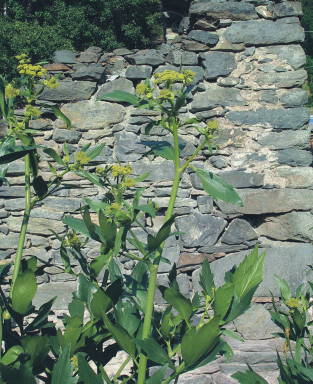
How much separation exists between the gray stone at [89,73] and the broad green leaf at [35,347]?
2465mm

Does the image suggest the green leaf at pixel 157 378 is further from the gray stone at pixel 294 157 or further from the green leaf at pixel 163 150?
the gray stone at pixel 294 157

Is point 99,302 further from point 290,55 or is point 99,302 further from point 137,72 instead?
point 290,55

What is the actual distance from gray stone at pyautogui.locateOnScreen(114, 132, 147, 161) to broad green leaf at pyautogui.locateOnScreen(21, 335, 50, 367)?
85.2 inches

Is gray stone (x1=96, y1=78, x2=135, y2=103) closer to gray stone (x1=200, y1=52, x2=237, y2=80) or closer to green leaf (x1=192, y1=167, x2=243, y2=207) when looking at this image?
gray stone (x1=200, y1=52, x2=237, y2=80)

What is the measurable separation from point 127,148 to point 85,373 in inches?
89.5

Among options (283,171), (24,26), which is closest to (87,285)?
(283,171)

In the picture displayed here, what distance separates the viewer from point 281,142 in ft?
10.1

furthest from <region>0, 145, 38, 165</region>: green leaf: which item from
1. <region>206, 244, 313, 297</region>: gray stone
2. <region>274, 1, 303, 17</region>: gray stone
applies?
<region>274, 1, 303, 17</region>: gray stone

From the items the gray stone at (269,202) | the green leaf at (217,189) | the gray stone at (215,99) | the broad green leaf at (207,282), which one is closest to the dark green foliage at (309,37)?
the gray stone at (215,99)

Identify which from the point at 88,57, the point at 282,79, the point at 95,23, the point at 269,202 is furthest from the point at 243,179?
the point at 95,23

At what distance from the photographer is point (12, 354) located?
0.98 meters

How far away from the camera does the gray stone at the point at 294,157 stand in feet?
10.1

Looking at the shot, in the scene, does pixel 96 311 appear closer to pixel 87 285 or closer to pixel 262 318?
pixel 87 285

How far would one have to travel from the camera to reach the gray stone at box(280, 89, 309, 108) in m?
3.14
